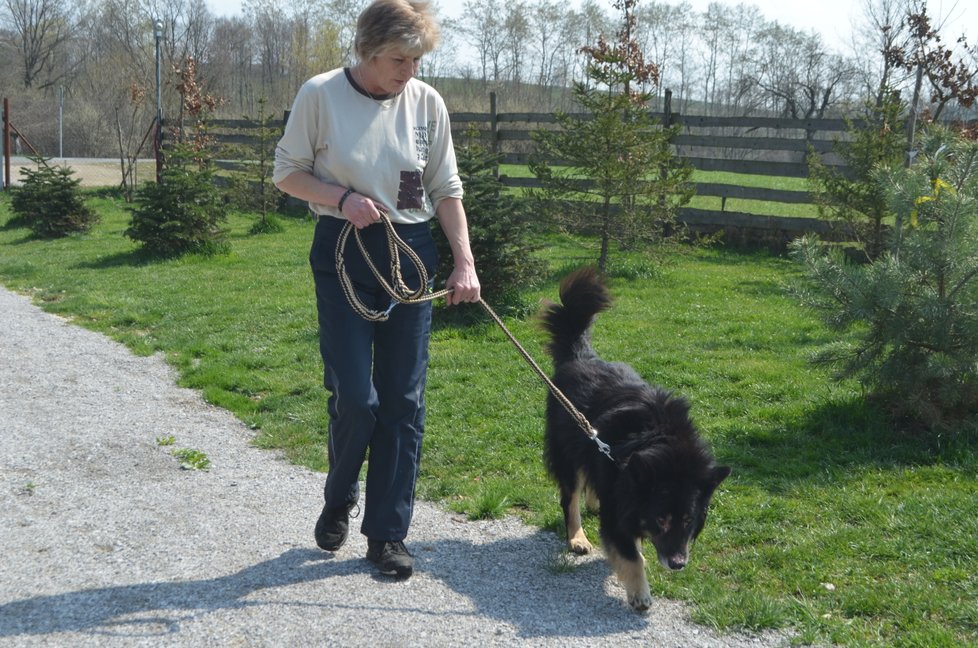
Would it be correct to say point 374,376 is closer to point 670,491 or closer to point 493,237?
point 670,491

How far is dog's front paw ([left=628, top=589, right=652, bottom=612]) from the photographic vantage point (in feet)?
12.2

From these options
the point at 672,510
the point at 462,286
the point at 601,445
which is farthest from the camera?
the point at 601,445

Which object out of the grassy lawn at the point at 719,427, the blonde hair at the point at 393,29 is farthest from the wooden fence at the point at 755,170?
the blonde hair at the point at 393,29

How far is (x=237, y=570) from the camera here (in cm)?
390

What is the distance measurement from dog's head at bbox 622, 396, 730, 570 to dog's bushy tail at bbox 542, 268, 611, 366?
1.10m

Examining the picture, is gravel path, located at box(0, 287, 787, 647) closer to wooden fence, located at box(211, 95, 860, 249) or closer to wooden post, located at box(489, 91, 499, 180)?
wooden fence, located at box(211, 95, 860, 249)

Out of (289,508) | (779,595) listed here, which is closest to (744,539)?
(779,595)

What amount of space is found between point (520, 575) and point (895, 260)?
344 centimetres

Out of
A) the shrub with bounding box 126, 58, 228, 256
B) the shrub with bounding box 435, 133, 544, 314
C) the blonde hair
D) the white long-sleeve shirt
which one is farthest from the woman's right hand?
the shrub with bounding box 126, 58, 228, 256

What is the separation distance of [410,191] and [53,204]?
49.6 ft

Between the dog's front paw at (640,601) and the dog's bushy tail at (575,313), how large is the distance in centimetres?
151

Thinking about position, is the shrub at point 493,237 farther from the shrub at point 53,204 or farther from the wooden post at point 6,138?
the wooden post at point 6,138

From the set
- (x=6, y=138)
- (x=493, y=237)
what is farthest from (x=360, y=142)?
(x=6, y=138)

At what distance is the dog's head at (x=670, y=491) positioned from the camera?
3664 mm
